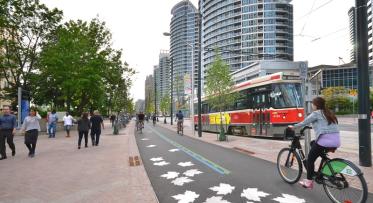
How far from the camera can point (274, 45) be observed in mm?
119938

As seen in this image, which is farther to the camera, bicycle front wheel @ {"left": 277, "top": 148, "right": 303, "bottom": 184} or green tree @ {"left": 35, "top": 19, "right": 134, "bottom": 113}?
green tree @ {"left": 35, "top": 19, "right": 134, "bottom": 113}

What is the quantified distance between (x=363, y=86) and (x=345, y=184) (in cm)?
473

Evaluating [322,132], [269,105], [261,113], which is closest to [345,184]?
[322,132]

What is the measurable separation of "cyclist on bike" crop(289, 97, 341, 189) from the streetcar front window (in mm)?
12385

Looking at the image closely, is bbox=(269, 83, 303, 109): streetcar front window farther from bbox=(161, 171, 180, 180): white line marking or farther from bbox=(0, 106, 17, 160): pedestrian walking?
bbox=(0, 106, 17, 160): pedestrian walking

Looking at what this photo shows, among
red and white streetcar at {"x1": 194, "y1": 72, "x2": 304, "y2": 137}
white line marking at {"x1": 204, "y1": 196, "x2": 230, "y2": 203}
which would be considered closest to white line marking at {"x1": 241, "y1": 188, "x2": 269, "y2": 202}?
white line marking at {"x1": 204, "y1": 196, "x2": 230, "y2": 203}

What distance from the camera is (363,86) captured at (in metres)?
9.57

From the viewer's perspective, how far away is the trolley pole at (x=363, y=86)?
9.47 metres

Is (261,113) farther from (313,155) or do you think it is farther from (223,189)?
(313,155)

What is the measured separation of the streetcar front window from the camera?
18.5 m

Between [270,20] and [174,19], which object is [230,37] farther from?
[174,19]

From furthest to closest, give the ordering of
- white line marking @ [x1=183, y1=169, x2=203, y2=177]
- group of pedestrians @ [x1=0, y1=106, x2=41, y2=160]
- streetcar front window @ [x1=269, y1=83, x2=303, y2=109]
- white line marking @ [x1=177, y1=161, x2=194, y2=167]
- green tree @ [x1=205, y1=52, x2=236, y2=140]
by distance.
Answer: green tree @ [x1=205, y1=52, x2=236, y2=140] < streetcar front window @ [x1=269, y1=83, x2=303, y2=109] < group of pedestrians @ [x1=0, y1=106, x2=41, y2=160] < white line marking @ [x1=177, y1=161, x2=194, y2=167] < white line marking @ [x1=183, y1=169, x2=203, y2=177]

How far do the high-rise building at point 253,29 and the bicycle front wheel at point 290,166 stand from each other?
109 metres

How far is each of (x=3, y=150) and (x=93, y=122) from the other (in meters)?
5.25
